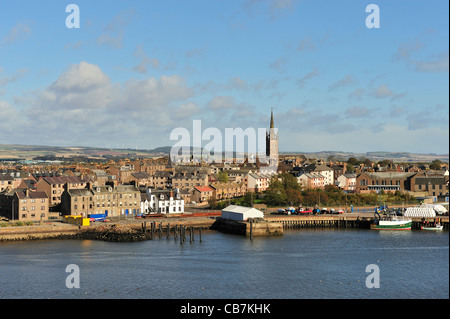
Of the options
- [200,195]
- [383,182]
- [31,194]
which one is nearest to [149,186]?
[200,195]

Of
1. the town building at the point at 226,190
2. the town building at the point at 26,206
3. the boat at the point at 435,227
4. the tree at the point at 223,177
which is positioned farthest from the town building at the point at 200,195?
the boat at the point at 435,227

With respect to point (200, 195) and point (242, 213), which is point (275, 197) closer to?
point (200, 195)

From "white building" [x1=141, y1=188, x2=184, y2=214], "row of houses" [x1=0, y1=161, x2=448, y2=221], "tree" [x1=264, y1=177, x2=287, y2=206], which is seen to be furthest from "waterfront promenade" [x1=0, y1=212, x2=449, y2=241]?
"tree" [x1=264, y1=177, x2=287, y2=206]

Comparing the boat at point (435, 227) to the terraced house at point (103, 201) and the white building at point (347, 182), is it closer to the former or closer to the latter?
the white building at point (347, 182)

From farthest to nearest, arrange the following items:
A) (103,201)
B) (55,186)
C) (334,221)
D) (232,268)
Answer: (55,186) < (334,221) < (103,201) < (232,268)

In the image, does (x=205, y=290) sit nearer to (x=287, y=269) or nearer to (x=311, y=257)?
(x=287, y=269)

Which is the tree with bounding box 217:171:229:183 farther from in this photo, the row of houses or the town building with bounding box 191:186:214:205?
the town building with bounding box 191:186:214:205
